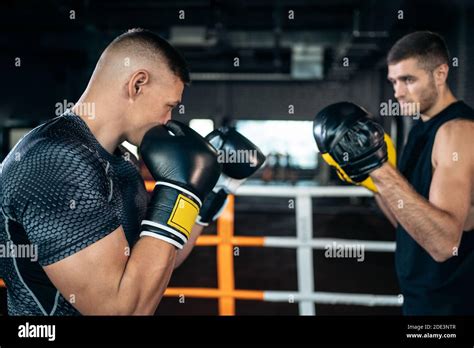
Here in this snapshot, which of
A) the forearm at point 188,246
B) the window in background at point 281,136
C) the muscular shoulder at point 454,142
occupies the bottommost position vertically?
the window in background at point 281,136

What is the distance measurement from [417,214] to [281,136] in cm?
1076

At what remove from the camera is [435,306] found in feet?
4.64

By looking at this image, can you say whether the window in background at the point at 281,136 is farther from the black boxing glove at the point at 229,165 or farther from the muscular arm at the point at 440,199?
the muscular arm at the point at 440,199

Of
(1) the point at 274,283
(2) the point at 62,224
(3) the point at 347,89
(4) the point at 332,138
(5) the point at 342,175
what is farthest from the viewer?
(3) the point at 347,89

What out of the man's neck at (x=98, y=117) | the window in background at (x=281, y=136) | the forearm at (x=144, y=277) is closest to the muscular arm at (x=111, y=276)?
the forearm at (x=144, y=277)

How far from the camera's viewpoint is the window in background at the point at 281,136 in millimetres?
11680

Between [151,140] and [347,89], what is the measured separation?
1033 cm

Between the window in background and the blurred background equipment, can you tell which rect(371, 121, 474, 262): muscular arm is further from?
the window in background

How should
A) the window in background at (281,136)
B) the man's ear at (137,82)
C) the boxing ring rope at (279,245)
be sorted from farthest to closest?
the window in background at (281,136) < the boxing ring rope at (279,245) < the man's ear at (137,82)

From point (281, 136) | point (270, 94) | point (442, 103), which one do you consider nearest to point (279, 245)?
point (442, 103)

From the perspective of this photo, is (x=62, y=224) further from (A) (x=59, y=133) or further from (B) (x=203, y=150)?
(B) (x=203, y=150)

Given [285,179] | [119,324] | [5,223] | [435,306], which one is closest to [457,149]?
[435,306]

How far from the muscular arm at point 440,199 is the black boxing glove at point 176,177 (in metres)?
0.48

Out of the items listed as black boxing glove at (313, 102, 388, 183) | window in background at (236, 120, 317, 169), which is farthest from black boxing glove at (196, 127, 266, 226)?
window in background at (236, 120, 317, 169)
